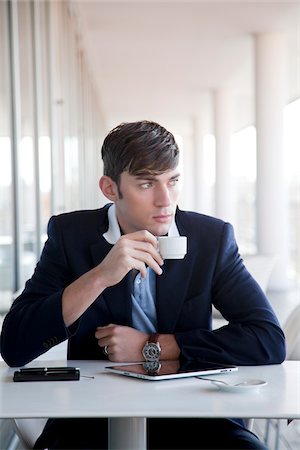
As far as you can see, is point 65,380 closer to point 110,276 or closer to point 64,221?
point 110,276

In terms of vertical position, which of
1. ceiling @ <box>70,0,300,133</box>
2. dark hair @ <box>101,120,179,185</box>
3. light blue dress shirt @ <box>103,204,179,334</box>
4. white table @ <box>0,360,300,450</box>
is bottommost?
white table @ <box>0,360,300,450</box>

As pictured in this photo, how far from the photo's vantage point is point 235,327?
1940mm

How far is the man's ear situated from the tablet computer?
1.54 feet

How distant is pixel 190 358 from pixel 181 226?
403mm

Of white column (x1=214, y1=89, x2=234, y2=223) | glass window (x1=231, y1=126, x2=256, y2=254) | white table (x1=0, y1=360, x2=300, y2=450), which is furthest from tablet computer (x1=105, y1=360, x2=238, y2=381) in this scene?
glass window (x1=231, y1=126, x2=256, y2=254)

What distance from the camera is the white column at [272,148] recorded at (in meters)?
10.2

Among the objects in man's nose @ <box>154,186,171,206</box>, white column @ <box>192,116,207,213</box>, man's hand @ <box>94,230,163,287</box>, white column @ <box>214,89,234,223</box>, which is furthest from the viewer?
white column @ <box>192,116,207,213</box>

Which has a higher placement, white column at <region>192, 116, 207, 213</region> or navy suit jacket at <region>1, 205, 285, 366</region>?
white column at <region>192, 116, 207, 213</region>

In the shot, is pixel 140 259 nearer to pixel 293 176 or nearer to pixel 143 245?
pixel 143 245

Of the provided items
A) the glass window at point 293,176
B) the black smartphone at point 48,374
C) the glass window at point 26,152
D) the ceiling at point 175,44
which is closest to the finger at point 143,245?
the black smartphone at point 48,374

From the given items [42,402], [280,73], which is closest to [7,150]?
[42,402]

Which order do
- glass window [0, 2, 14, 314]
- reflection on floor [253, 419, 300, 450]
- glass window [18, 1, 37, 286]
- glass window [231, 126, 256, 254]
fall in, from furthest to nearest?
glass window [231, 126, 256, 254] < glass window [18, 1, 37, 286] < glass window [0, 2, 14, 314] < reflection on floor [253, 419, 300, 450]

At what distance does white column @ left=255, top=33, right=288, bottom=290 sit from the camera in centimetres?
1016

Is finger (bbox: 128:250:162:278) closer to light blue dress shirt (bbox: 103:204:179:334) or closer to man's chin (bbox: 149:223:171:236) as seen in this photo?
man's chin (bbox: 149:223:171:236)
